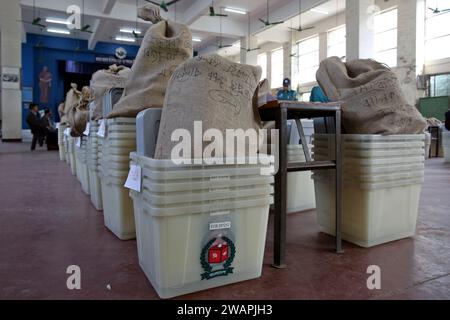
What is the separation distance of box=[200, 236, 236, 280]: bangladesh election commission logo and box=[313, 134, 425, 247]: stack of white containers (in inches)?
28.9

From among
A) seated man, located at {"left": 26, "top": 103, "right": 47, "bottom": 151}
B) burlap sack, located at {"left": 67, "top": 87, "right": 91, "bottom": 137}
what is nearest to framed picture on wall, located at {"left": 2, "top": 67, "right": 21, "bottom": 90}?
seated man, located at {"left": 26, "top": 103, "right": 47, "bottom": 151}

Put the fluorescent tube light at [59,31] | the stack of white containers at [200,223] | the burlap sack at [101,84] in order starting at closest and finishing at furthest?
1. the stack of white containers at [200,223]
2. the burlap sack at [101,84]
3. the fluorescent tube light at [59,31]

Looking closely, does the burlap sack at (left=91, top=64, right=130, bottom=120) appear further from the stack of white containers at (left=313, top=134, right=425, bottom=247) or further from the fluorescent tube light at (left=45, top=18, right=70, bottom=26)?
the fluorescent tube light at (left=45, top=18, right=70, bottom=26)

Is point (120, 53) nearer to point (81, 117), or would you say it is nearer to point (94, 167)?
point (81, 117)

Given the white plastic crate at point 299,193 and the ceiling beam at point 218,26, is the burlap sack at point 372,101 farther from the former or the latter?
the ceiling beam at point 218,26

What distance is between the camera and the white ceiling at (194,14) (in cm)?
1033

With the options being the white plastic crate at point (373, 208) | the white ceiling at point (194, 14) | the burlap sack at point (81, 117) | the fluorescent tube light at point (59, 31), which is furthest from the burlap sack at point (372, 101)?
the fluorescent tube light at point (59, 31)

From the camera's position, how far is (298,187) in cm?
238

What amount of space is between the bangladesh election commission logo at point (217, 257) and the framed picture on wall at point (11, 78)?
11707 millimetres

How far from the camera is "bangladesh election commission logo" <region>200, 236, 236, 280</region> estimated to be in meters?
1.14

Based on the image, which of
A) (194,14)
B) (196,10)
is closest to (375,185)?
(196,10)

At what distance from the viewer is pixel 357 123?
164cm

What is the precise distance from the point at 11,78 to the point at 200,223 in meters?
11.7

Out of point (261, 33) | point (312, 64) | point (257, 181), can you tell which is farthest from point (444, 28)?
point (257, 181)
